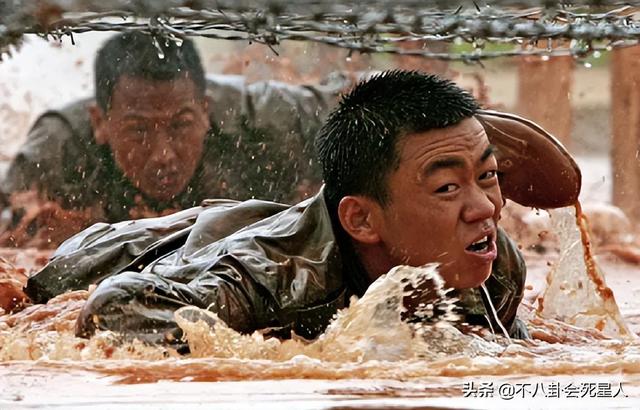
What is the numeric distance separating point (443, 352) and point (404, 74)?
2.86 feet

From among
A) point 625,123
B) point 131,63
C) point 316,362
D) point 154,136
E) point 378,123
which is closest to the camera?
point 316,362

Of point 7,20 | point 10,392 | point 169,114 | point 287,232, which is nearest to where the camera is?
point 10,392

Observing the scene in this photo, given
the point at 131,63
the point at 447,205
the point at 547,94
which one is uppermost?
the point at 131,63

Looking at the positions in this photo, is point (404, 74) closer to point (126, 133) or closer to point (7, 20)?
point (7, 20)

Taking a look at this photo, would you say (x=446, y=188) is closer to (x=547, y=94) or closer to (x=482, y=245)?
(x=482, y=245)

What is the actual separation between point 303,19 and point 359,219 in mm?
605

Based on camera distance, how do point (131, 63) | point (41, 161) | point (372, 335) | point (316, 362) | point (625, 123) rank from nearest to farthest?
point (316, 362) → point (372, 335) → point (131, 63) → point (41, 161) → point (625, 123)

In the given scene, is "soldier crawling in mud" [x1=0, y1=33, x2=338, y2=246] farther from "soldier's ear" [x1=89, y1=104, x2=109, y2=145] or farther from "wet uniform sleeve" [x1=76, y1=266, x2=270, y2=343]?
"wet uniform sleeve" [x1=76, y1=266, x2=270, y2=343]

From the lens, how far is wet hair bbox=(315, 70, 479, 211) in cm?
408

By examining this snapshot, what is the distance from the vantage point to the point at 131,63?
723cm

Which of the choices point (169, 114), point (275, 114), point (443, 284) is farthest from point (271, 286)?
point (275, 114)

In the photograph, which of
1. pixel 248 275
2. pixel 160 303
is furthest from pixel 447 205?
pixel 160 303

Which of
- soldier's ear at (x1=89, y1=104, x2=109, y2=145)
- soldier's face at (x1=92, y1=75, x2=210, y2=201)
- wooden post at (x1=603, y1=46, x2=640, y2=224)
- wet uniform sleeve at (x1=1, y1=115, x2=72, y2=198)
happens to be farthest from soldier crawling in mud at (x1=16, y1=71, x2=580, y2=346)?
wooden post at (x1=603, y1=46, x2=640, y2=224)

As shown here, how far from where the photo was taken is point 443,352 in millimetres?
3859
